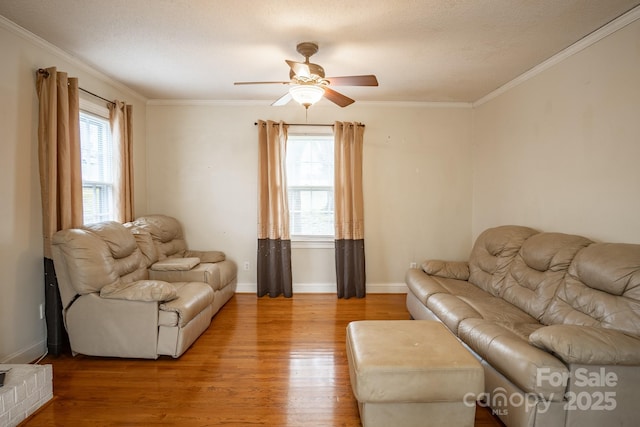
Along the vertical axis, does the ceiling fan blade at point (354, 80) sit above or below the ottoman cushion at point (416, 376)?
above

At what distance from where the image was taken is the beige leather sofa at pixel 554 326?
161cm

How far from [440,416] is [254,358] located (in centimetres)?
155

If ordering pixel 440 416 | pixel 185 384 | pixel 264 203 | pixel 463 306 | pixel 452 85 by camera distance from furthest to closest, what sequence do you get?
pixel 264 203
pixel 452 85
pixel 463 306
pixel 185 384
pixel 440 416

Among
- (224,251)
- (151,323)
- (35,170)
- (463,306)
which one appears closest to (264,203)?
(224,251)

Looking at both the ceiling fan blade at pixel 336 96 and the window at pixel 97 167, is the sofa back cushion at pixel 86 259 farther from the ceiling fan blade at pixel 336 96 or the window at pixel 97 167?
the ceiling fan blade at pixel 336 96

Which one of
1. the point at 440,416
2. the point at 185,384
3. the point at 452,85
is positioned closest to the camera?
the point at 440,416

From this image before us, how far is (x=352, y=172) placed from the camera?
4230mm

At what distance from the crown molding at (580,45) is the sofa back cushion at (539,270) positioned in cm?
155

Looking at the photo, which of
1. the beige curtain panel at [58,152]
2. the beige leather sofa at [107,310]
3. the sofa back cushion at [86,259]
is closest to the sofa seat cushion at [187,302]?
the beige leather sofa at [107,310]

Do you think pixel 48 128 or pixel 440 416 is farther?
pixel 48 128

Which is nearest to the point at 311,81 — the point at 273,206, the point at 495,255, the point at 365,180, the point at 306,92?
the point at 306,92

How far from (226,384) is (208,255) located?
2.12 m

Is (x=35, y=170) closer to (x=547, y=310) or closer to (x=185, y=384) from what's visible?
(x=185, y=384)

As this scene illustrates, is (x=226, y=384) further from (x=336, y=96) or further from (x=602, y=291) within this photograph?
(x=602, y=291)
